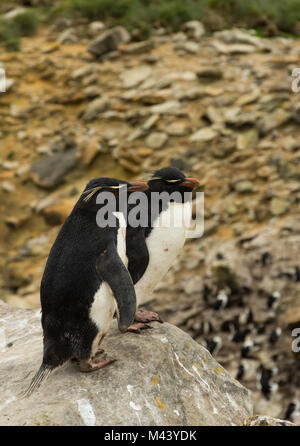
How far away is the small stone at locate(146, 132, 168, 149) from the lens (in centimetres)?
883

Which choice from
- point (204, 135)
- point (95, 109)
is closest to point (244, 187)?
point (204, 135)

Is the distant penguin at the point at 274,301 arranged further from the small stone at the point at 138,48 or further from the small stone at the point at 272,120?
the small stone at the point at 138,48

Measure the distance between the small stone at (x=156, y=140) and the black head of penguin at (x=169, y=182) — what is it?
5.42 m

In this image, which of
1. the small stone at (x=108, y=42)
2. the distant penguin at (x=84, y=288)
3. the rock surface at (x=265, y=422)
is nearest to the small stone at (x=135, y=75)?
the small stone at (x=108, y=42)

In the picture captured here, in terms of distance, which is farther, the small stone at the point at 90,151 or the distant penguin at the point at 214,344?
the small stone at the point at 90,151

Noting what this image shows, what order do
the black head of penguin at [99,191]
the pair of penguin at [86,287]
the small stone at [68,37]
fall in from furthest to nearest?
the small stone at [68,37] → the black head of penguin at [99,191] → the pair of penguin at [86,287]

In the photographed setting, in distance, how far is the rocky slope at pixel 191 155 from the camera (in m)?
7.07

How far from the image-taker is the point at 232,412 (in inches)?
119

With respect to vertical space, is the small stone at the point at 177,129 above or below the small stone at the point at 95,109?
below

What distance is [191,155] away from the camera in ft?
28.4

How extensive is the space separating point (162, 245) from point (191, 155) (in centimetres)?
551

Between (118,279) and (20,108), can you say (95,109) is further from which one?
(118,279)

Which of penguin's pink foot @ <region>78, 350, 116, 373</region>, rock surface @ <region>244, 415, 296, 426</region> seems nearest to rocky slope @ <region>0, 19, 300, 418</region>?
rock surface @ <region>244, 415, 296, 426</region>

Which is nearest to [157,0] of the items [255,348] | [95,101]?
[95,101]
